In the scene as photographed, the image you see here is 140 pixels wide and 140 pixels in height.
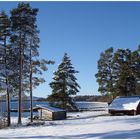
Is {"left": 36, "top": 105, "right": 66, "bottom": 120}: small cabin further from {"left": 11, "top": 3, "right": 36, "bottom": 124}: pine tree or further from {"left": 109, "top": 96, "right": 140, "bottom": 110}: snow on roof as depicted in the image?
{"left": 11, "top": 3, "right": 36, "bottom": 124}: pine tree

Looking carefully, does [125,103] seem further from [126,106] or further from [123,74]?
[123,74]

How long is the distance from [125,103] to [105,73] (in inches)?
685

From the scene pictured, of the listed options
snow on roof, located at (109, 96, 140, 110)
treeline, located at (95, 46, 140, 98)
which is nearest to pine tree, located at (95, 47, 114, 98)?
treeline, located at (95, 46, 140, 98)

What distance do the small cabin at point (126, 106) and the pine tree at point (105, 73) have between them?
15302 millimetres

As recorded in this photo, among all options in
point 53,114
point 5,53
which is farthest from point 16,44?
point 53,114

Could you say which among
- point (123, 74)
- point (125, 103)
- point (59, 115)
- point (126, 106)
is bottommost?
point (59, 115)

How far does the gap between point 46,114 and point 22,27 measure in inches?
751

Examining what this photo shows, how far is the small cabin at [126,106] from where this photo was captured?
47.8 m

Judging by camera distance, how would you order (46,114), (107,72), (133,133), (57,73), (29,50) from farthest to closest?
(107,72), (57,73), (46,114), (29,50), (133,133)

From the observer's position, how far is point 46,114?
5622 cm

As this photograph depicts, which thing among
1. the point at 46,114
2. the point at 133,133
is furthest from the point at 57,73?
the point at 133,133

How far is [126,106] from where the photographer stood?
48.6 meters

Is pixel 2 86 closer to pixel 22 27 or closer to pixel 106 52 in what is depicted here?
pixel 22 27

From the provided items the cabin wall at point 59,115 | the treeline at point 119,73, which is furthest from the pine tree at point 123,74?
the cabin wall at point 59,115
